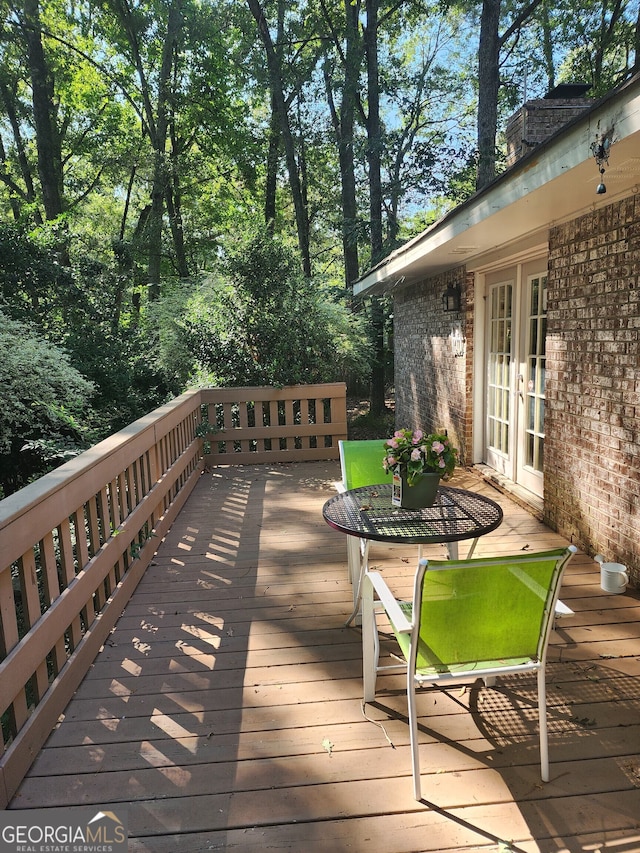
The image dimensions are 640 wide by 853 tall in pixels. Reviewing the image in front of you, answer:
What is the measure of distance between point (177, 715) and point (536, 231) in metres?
3.94

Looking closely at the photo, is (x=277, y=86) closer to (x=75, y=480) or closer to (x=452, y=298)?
(x=452, y=298)

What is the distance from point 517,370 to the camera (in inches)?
195

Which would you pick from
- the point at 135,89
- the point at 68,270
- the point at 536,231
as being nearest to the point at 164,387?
the point at 68,270

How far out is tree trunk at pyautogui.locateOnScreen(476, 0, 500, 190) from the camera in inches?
360

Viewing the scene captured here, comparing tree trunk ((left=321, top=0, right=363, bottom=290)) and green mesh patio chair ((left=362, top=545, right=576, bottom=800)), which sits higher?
tree trunk ((left=321, top=0, right=363, bottom=290))

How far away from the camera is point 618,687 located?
7.61 ft

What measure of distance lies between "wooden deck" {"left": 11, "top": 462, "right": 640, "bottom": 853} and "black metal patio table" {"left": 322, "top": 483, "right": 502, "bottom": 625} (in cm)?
57

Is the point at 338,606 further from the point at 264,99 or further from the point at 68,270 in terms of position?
the point at 264,99

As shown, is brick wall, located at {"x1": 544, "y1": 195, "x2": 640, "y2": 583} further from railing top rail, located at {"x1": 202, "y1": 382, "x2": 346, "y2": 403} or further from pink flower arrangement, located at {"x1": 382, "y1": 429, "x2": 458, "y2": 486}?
railing top rail, located at {"x1": 202, "y1": 382, "x2": 346, "y2": 403}

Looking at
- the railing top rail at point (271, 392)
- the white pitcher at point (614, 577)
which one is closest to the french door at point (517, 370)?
the white pitcher at point (614, 577)

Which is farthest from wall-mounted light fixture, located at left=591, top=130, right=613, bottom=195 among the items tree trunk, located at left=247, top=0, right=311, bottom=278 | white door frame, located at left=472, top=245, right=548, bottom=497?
tree trunk, located at left=247, top=0, right=311, bottom=278

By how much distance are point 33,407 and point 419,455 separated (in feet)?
14.7

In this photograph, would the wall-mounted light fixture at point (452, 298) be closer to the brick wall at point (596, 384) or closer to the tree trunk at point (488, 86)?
the brick wall at point (596, 384)

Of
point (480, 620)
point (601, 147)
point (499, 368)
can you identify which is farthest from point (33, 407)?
point (601, 147)
